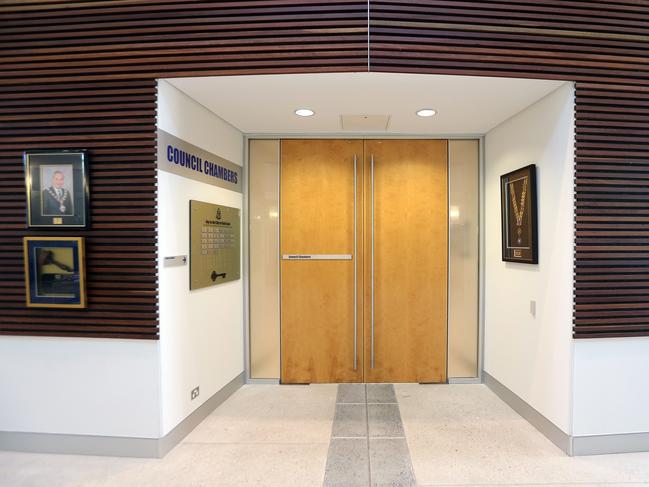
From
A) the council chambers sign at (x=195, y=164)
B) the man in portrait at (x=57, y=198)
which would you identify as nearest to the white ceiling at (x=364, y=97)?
the council chambers sign at (x=195, y=164)

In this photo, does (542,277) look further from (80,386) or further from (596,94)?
(80,386)

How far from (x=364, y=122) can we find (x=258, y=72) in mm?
1492

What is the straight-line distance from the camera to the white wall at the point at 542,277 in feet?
10.3

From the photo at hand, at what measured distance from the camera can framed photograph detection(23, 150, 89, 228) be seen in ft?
9.84

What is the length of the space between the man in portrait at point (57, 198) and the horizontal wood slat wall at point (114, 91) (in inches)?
7.1

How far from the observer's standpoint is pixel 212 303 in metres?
3.85

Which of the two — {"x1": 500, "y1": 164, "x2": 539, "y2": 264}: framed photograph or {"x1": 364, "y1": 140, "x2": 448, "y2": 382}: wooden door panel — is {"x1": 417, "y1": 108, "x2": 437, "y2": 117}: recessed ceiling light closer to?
{"x1": 364, "y1": 140, "x2": 448, "y2": 382}: wooden door panel

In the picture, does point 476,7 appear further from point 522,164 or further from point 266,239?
point 266,239

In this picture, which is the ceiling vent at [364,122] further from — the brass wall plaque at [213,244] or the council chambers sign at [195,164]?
the brass wall plaque at [213,244]

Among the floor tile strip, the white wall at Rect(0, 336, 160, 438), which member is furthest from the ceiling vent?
the floor tile strip

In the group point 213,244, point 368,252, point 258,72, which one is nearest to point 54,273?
point 213,244

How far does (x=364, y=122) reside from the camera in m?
4.10

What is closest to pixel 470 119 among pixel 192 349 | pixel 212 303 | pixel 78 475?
pixel 212 303

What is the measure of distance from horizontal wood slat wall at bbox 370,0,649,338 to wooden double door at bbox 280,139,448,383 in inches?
66.0
